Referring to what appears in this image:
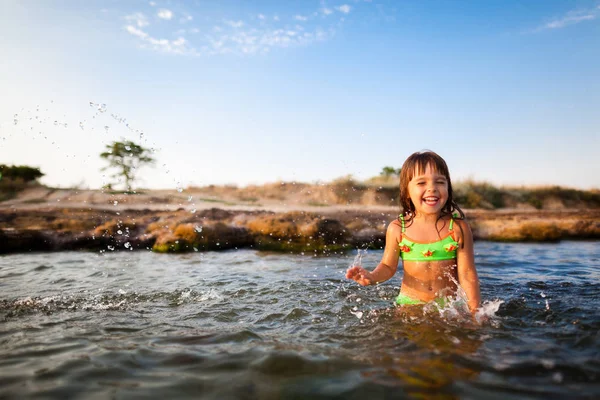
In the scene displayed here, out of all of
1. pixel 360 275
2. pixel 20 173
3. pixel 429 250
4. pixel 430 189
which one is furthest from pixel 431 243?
pixel 20 173

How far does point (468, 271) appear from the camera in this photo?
3.92 meters

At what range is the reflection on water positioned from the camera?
7.91 ft

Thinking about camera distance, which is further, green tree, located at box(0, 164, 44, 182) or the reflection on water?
green tree, located at box(0, 164, 44, 182)

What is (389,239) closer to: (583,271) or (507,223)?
(583,271)

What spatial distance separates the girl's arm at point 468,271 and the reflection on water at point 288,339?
0.57ft

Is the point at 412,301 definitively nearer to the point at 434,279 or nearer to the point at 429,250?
the point at 434,279

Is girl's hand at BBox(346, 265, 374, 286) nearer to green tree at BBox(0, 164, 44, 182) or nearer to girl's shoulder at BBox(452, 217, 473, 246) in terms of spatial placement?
girl's shoulder at BBox(452, 217, 473, 246)

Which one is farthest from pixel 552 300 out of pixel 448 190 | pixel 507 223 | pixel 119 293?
pixel 507 223

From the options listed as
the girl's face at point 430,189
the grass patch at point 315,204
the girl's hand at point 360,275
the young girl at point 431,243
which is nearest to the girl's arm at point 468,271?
the young girl at point 431,243

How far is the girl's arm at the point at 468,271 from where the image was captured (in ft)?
12.7

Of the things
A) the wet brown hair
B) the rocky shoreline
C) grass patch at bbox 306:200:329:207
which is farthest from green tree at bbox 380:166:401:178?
the wet brown hair

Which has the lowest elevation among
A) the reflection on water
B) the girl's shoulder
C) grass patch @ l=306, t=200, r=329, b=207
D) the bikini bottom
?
the reflection on water

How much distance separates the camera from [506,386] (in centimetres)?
231

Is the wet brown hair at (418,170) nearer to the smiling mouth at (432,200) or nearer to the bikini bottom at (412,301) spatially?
the smiling mouth at (432,200)
